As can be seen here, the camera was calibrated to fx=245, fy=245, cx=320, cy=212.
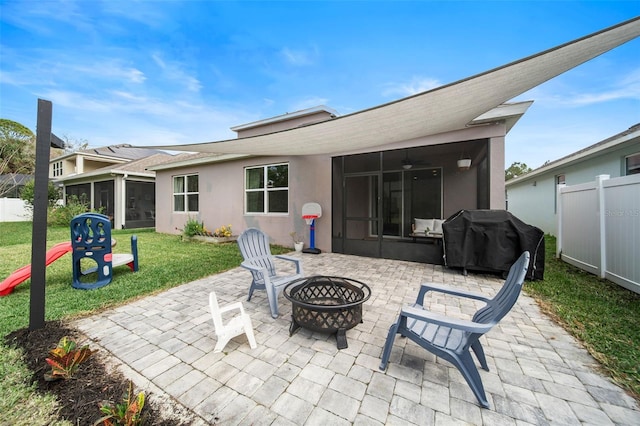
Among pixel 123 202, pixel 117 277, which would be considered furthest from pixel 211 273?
pixel 123 202

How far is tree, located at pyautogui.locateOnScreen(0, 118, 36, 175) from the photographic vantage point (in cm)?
1521

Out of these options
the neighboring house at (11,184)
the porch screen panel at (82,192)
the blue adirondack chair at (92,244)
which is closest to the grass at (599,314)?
the blue adirondack chair at (92,244)

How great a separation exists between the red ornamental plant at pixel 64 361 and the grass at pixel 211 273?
16cm

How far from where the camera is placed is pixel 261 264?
12.2ft

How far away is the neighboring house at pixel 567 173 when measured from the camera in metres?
6.48

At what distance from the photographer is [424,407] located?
165 cm

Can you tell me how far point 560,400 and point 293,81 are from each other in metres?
11.6

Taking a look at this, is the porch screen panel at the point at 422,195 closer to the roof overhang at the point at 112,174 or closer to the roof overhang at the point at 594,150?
the roof overhang at the point at 594,150

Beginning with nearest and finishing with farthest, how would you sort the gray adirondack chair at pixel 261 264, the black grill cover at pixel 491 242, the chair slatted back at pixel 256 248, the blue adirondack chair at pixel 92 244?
the gray adirondack chair at pixel 261 264 < the chair slatted back at pixel 256 248 < the blue adirondack chair at pixel 92 244 < the black grill cover at pixel 491 242

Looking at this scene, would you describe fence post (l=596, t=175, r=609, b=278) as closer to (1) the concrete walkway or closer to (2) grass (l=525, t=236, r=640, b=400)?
(2) grass (l=525, t=236, r=640, b=400)

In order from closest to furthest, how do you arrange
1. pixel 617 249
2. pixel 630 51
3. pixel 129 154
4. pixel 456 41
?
pixel 617 249 → pixel 456 41 → pixel 630 51 → pixel 129 154

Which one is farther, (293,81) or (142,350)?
(293,81)

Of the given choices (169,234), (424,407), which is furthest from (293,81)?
(424,407)

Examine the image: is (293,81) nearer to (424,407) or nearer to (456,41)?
(456,41)
